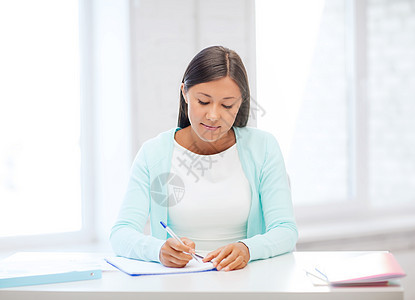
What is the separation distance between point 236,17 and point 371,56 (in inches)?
38.7

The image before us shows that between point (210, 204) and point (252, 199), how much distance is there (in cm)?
13

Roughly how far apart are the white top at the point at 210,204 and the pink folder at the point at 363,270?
442 millimetres

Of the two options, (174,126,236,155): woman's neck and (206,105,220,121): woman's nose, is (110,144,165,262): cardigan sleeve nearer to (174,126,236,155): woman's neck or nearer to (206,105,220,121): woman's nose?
(174,126,236,155): woman's neck

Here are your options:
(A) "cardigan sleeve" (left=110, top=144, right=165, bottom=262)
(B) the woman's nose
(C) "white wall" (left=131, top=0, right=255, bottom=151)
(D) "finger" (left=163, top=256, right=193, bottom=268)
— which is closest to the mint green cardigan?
(A) "cardigan sleeve" (left=110, top=144, right=165, bottom=262)

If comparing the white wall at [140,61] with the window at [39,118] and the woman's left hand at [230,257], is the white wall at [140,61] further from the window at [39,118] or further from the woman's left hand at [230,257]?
the woman's left hand at [230,257]

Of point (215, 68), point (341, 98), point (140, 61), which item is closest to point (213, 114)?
point (215, 68)

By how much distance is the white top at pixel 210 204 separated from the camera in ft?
5.36

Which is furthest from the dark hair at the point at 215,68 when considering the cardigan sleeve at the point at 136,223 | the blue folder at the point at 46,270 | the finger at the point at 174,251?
the blue folder at the point at 46,270

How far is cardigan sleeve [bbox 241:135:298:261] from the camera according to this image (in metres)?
1.41

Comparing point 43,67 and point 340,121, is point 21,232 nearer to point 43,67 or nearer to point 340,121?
point 43,67

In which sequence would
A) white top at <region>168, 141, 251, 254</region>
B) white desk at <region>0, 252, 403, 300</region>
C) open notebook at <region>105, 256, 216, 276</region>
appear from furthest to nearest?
white top at <region>168, 141, 251, 254</region> → open notebook at <region>105, 256, 216, 276</region> → white desk at <region>0, 252, 403, 300</region>

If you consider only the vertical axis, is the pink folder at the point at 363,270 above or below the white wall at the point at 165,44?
below

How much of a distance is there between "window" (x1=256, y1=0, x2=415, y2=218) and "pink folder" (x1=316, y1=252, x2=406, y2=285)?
1604mm

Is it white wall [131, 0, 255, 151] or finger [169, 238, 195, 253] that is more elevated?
white wall [131, 0, 255, 151]
